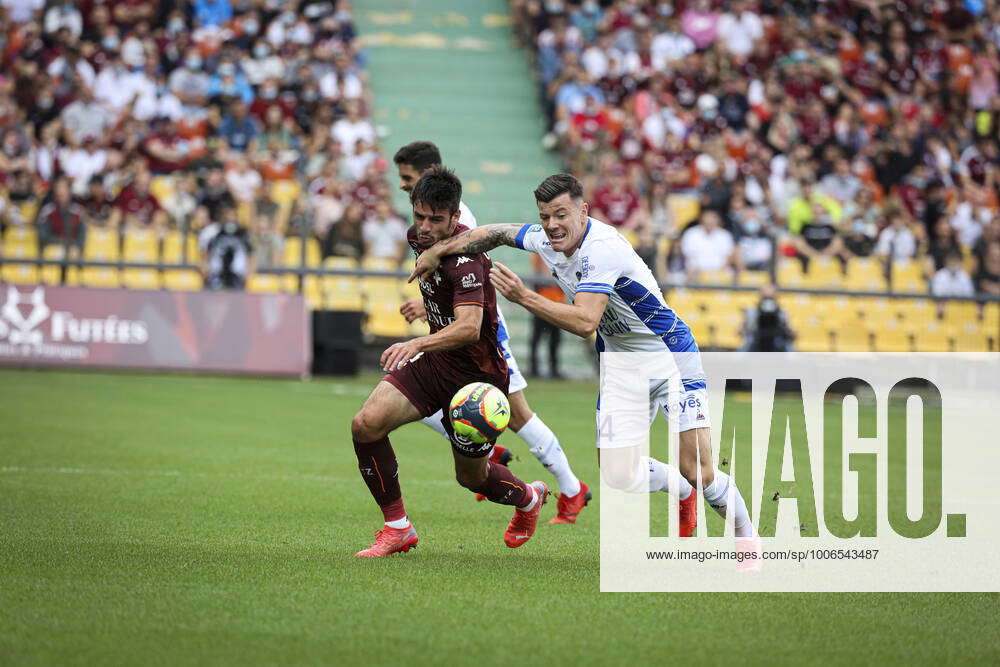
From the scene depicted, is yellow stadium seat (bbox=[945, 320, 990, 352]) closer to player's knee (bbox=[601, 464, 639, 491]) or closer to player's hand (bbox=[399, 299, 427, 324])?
player's knee (bbox=[601, 464, 639, 491])

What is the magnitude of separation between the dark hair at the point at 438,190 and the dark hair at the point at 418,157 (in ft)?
5.80

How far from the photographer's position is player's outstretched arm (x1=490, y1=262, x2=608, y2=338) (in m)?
6.40

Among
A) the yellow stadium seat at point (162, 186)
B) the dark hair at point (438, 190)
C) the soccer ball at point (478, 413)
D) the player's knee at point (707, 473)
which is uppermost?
the yellow stadium seat at point (162, 186)

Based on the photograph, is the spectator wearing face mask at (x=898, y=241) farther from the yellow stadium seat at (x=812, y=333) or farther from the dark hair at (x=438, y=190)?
the dark hair at (x=438, y=190)

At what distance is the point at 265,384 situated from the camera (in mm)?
17688

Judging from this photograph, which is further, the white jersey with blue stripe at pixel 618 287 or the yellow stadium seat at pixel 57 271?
the yellow stadium seat at pixel 57 271

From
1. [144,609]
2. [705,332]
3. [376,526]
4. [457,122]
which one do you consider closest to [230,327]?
[705,332]

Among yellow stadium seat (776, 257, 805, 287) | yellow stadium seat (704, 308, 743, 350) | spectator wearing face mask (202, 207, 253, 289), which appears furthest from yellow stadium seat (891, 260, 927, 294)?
spectator wearing face mask (202, 207, 253, 289)

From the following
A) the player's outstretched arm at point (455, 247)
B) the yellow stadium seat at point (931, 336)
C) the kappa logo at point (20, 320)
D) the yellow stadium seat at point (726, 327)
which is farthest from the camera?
the yellow stadium seat at point (931, 336)

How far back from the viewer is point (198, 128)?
→ 2141 cm

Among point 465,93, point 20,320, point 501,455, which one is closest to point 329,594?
point 501,455

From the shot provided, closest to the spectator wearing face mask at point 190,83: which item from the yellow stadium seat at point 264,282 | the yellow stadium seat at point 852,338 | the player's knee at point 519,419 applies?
the yellow stadium seat at point 264,282

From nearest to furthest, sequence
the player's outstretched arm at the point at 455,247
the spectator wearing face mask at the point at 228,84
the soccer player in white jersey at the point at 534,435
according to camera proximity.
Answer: the player's outstretched arm at the point at 455,247 → the soccer player in white jersey at the point at 534,435 → the spectator wearing face mask at the point at 228,84

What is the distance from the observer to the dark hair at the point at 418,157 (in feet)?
29.1
